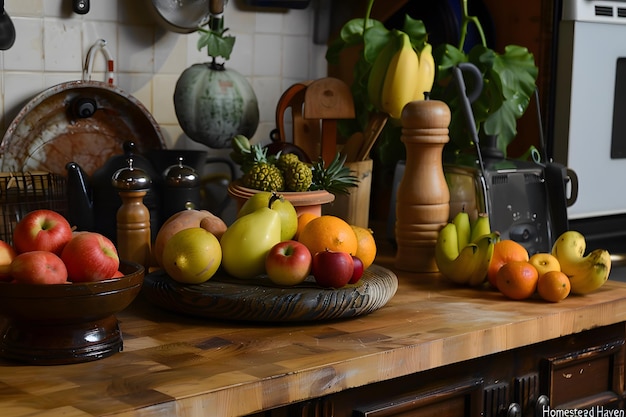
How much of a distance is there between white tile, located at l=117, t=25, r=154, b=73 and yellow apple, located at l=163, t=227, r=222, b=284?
29.5 inches

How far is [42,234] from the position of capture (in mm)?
1124

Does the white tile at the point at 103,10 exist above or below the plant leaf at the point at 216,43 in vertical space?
above

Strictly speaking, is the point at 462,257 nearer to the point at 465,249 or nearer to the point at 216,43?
the point at 465,249

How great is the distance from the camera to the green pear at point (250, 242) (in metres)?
1.33

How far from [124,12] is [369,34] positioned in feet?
1.65

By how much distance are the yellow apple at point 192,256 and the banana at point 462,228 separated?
0.47m

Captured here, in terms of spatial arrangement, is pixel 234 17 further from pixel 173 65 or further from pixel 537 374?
pixel 537 374

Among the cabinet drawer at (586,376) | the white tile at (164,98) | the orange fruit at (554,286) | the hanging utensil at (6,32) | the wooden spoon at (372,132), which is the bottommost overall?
the cabinet drawer at (586,376)

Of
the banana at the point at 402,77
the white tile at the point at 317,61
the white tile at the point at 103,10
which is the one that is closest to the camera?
the banana at the point at 402,77

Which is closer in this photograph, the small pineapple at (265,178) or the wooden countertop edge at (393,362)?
the wooden countertop edge at (393,362)

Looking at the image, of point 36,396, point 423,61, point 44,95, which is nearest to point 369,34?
point 423,61

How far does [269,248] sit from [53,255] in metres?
0.35

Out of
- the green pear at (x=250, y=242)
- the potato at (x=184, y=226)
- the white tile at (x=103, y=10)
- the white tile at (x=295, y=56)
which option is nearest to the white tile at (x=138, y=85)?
the white tile at (x=103, y=10)

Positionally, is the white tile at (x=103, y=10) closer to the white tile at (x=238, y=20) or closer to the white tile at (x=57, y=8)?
the white tile at (x=57, y=8)
